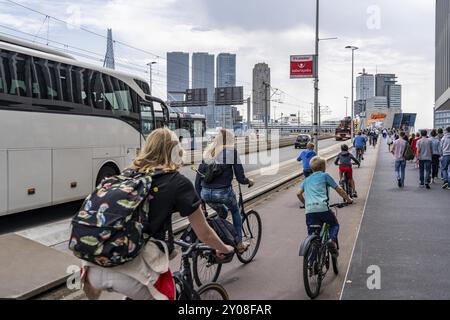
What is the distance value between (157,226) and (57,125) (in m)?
7.61

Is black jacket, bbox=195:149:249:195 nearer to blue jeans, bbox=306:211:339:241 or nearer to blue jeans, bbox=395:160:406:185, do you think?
blue jeans, bbox=306:211:339:241

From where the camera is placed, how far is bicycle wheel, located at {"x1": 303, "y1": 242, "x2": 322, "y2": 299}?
15.3ft

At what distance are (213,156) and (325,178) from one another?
1346mm

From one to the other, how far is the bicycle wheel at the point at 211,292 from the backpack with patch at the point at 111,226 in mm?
822

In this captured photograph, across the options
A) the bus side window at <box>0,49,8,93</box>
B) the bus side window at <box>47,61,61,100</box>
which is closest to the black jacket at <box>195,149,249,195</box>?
the bus side window at <box>0,49,8,93</box>

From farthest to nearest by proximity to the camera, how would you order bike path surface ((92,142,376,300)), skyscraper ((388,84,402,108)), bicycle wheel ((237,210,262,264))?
skyscraper ((388,84,402,108)), bicycle wheel ((237,210,262,264)), bike path surface ((92,142,376,300))

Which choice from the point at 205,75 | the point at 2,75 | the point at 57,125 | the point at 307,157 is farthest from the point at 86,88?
the point at 205,75

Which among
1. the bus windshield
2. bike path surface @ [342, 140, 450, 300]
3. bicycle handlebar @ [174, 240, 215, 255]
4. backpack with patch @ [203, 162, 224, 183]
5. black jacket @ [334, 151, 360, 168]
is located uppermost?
the bus windshield

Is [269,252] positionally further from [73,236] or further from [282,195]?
[282,195]

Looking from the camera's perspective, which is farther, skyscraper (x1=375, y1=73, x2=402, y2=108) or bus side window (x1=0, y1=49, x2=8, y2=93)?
skyscraper (x1=375, y1=73, x2=402, y2=108)

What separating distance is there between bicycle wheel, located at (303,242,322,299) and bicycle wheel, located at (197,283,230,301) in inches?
56.5

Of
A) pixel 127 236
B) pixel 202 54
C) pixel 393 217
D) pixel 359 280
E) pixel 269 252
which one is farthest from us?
pixel 202 54
